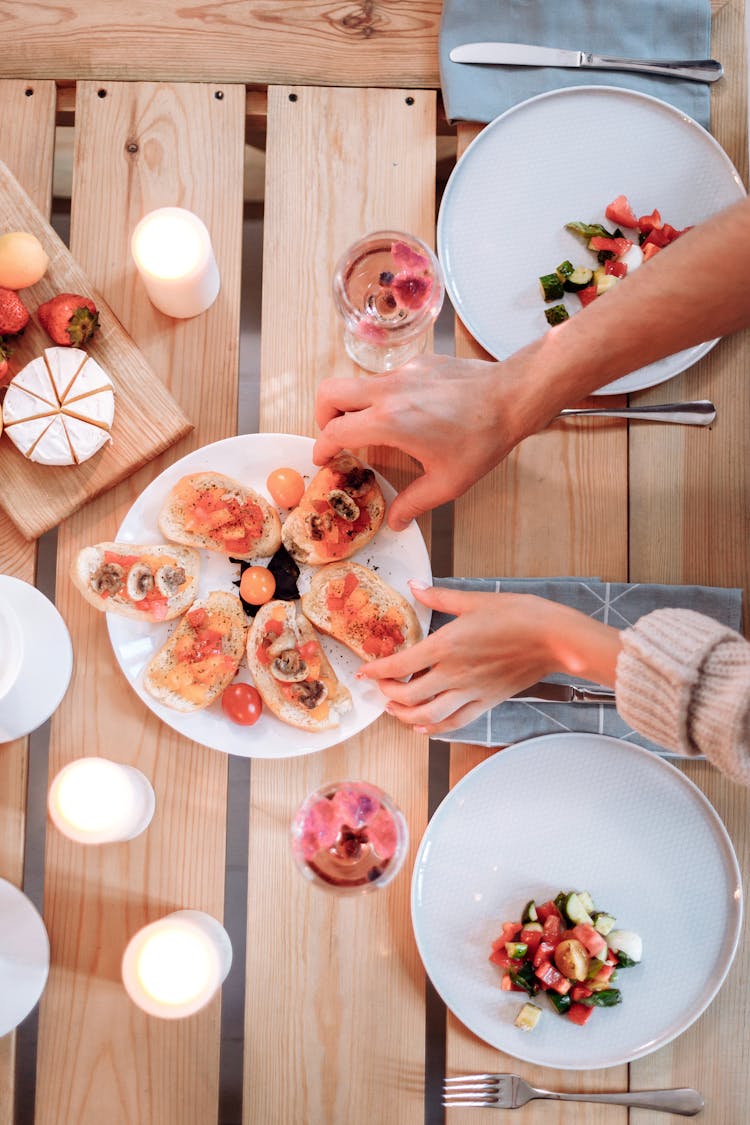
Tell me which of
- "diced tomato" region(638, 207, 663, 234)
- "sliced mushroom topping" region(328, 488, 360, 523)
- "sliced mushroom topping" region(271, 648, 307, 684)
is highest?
"diced tomato" region(638, 207, 663, 234)

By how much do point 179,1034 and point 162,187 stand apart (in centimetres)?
132

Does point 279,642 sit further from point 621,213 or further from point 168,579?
point 621,213

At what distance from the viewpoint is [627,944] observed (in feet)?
4.31

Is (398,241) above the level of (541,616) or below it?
above

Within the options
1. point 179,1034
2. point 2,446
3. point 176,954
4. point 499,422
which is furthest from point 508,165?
point 179,1034

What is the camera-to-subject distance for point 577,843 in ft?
4.46

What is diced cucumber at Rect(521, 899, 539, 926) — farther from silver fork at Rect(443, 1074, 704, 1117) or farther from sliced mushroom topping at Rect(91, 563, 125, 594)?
sliced mushroom topping at Rect(91, 563, 125, 594)

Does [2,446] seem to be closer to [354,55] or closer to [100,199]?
[100,199]

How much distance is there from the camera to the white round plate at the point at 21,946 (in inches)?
51.9

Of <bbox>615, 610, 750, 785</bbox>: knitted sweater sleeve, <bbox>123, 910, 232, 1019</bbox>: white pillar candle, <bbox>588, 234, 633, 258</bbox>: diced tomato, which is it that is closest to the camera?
<bbox>615, 610, 750, 785</bbox>: knitted sweater sleeve

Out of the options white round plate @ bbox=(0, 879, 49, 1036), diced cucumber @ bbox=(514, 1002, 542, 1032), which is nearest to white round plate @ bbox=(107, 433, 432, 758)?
white round plate @ bbox=(0, 879, 49, 1036)

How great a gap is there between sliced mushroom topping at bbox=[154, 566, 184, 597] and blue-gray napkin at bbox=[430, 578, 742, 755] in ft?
1.31

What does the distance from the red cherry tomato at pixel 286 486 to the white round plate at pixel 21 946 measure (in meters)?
0.70

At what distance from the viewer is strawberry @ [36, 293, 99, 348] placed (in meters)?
1.36
